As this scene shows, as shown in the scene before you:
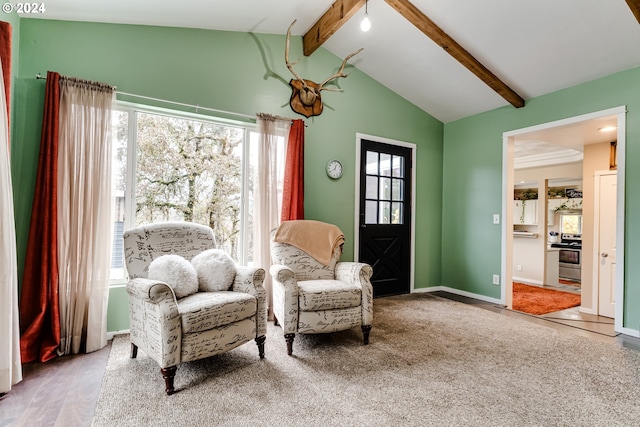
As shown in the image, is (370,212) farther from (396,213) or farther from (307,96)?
(307,96)

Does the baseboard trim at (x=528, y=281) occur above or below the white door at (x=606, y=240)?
below

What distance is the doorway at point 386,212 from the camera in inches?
158

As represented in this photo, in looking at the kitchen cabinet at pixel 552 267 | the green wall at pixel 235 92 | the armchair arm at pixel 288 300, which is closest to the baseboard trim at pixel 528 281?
the kitchen cabinet at pixel 552 267

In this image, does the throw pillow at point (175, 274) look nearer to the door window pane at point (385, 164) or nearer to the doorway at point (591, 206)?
the door window pane at point (385, 164)

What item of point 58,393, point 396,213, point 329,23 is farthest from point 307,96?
point 58,393

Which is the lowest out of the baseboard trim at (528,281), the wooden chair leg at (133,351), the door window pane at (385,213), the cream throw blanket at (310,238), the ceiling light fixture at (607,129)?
the baseboard trim at (528,281)

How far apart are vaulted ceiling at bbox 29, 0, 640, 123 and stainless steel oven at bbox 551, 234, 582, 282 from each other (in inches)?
159

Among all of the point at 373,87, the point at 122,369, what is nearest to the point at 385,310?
the point at 122,369

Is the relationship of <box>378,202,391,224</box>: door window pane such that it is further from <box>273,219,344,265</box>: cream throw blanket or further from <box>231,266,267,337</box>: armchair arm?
<box>231,266,267,337</box>: armchair arm

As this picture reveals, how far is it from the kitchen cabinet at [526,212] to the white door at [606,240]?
98.3 inches

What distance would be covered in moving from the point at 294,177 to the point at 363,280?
135 cm

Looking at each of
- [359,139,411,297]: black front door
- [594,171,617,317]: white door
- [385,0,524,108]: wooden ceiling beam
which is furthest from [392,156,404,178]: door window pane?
[594,171,617,317]: white door

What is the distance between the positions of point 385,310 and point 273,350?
1549mm

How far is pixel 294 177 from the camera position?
3342mm
